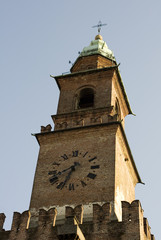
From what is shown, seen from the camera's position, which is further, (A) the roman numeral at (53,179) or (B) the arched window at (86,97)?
(B) the arched window at (86,97)

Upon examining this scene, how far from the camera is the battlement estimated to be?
21.2 m

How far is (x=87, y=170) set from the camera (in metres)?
25.9

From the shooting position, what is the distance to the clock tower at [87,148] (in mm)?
25109

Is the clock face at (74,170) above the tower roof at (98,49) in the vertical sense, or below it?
below

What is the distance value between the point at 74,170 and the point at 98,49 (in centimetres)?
1261

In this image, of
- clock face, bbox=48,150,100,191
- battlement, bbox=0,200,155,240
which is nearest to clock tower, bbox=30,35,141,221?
clock face, bbox=48,150,100,191

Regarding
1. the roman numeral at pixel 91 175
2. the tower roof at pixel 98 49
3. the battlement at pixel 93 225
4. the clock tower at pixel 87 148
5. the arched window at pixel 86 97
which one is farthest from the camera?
the tower roof at pixel 98 49

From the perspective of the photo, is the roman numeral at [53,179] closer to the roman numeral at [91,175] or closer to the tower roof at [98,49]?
the roman numeral at [91,175]

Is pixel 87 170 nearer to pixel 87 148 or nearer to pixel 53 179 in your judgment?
pixel 87 148

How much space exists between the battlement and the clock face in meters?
3.02

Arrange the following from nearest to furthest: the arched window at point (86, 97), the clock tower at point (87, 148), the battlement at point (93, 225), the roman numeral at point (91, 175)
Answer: the battlement at point (93, 225)
the clock tower at point (87, 148)
the roman numeral at point (91, 175)
the arched window at point (86, 97)

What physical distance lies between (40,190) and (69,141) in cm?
352

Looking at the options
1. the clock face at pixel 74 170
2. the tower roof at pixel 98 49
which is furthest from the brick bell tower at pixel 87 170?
the tower roof at pixel 98 49

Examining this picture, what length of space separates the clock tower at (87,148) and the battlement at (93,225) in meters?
1.49
